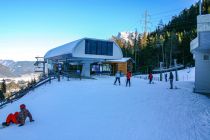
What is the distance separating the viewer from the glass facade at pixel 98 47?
38.9 meters

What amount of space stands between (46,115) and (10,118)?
2.18 meters

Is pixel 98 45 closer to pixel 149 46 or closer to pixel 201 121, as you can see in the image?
pixel 201 121

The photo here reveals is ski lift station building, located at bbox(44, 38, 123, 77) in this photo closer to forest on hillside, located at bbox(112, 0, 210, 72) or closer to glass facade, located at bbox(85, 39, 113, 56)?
glass facade, located at bbox(85, 39, 113, 56)

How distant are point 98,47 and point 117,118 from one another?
27227mm

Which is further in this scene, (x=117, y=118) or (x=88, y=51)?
(x=88, y=51)

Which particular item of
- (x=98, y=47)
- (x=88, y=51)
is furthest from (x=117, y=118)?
(x=98, y=47)

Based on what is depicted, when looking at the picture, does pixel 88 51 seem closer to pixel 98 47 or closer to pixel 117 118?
pixel 98 47

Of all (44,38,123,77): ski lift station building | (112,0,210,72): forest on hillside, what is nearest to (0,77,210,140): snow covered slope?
(44,38,123,77): ski lift station building

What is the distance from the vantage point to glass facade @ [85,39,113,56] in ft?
128

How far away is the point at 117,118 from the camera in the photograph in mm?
A: 14125

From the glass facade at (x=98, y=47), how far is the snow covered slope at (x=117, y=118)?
17.8 meters

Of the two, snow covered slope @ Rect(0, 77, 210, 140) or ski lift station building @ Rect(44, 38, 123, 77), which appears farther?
ski lift station building @ Rect(44, 38, 123, 77)

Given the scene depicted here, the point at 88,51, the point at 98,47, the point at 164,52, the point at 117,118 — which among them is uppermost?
the point at 164,52

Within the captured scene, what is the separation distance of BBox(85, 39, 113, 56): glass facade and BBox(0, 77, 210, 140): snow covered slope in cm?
1778
